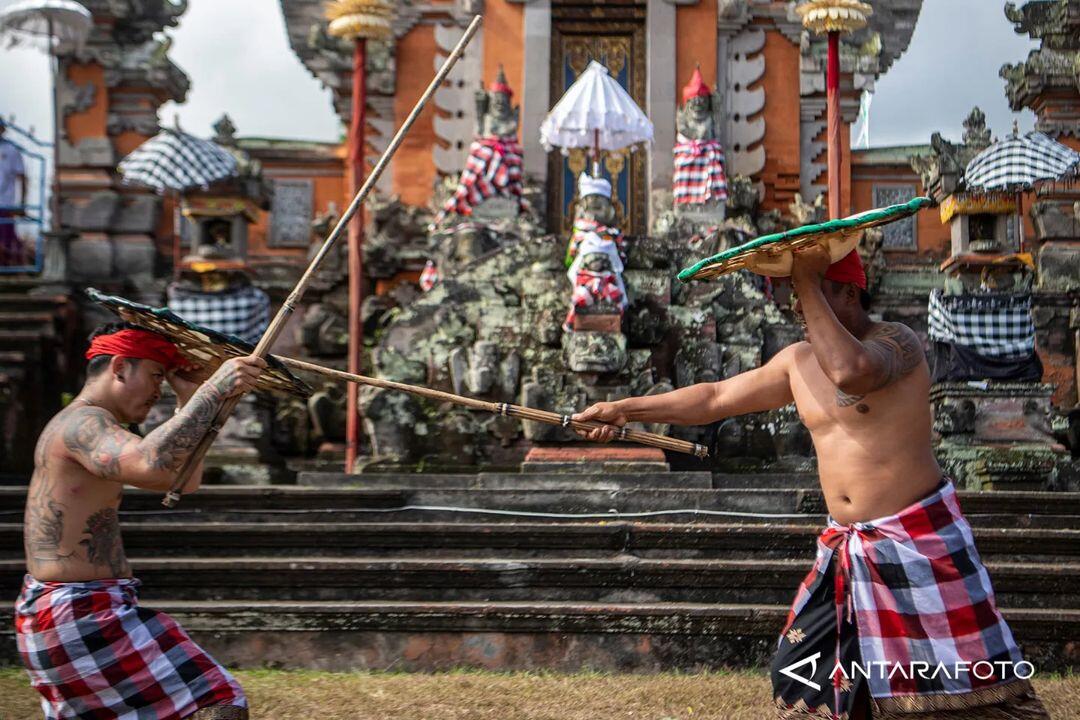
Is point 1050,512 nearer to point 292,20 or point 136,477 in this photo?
point 136,477

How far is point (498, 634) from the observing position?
6754 millimetres

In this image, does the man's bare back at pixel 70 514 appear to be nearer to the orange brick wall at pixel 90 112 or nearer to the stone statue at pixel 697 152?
the stone statue at pixel 697 152

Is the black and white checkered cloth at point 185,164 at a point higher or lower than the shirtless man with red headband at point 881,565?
higher

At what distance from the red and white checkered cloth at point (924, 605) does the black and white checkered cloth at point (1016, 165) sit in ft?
22.6

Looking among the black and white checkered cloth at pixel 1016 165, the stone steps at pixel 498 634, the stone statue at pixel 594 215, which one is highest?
the black and white checkered cloth at pixel 1016 165

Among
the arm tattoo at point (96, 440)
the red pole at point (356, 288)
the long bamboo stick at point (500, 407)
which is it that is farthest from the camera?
the red pole at point (356, 288)

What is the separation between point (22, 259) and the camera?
45.4ft

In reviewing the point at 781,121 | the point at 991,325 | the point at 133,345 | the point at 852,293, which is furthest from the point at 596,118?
the point at 133,345

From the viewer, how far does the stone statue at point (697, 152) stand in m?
14.1

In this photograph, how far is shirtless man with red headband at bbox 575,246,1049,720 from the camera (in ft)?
12.8

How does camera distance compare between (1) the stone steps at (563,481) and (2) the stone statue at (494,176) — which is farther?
(2) the stone statue at (494,176)

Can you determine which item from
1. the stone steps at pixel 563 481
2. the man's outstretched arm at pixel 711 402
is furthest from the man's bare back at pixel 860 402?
the stone steps at pixel 563 481

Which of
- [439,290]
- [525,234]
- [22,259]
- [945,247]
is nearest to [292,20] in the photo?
[22,259]

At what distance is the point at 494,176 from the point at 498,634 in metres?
7.49
